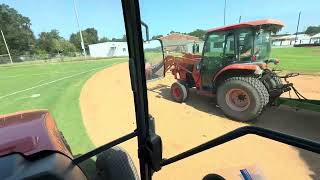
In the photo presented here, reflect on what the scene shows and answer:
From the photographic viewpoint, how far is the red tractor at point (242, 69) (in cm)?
474

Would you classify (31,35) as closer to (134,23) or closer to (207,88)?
(134,23)

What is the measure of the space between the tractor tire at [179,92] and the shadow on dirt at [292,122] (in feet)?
0.58

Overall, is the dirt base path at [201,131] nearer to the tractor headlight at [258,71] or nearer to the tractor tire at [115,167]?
the tractor tire at [115,167]

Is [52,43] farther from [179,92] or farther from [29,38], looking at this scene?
[179,92]

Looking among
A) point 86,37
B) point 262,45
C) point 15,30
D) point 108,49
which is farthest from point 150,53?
point 262,45

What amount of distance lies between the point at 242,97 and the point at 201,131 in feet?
4.52

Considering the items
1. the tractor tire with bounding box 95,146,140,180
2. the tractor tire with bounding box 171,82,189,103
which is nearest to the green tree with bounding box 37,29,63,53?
the tractor tire with bounding box 95,146,140,180

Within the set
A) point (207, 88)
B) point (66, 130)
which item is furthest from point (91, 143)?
point (207, 88)

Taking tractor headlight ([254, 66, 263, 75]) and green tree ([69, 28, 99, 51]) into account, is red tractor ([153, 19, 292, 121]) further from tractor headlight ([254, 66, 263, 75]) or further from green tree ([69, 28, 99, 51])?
green tree ([69, 28, 99, 51])

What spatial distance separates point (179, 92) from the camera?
21.0 ft

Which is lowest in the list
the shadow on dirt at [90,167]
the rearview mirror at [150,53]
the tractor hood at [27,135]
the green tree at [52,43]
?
the shadow on dirt at [90,167]

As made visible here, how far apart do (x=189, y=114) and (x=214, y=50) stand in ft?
4.77

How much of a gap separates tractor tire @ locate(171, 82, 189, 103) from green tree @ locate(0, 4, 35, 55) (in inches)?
205

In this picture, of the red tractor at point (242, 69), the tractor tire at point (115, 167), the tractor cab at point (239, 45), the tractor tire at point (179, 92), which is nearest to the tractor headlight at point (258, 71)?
the red tractor at point (242, 69)
